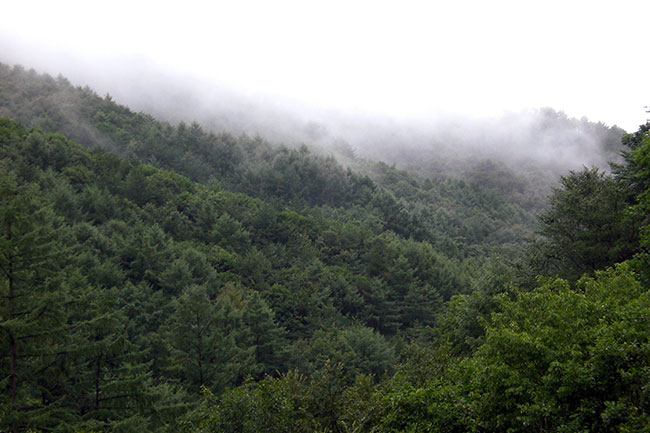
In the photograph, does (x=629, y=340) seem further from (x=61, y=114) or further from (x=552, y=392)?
(x=61, y=114)

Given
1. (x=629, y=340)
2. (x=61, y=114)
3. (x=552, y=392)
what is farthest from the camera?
(x=61, y=114)

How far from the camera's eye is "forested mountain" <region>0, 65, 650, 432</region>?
10.1 meters

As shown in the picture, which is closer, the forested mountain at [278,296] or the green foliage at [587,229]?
the forested mountain at [278,296]

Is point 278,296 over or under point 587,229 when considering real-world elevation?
under

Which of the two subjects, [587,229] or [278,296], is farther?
[278,296]

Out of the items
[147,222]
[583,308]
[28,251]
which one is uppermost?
[583,308]

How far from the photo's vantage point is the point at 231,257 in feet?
171

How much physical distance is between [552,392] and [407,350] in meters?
12.0

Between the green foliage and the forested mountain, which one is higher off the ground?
the green foliage

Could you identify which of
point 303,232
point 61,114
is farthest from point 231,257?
point 61,114

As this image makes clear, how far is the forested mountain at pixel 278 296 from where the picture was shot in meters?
10.1

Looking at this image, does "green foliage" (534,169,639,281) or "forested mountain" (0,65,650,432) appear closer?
"forested mountain" (0,65,650,432)

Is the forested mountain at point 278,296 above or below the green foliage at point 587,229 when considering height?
below

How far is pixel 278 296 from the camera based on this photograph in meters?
47.6
